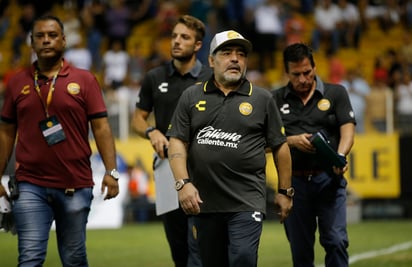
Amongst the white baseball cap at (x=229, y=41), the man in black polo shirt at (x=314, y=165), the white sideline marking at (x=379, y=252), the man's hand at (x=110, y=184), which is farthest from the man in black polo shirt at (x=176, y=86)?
the white sideline marking at (x=379, y=252)

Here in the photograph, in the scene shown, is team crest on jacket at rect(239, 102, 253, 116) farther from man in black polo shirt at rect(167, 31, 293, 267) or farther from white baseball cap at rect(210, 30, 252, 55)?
white baseball cap at rect(210, 30, 252, 55)

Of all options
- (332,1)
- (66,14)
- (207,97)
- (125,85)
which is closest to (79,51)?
(125,85)

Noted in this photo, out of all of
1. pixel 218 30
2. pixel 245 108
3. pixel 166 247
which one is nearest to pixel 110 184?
pixel 245 108

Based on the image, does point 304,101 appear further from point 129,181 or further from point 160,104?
point 129,181

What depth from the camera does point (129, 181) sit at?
70.1 feet

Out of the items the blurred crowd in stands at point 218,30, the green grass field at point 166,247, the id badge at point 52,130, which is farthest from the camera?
the blurred crowd in stands at point 218,30

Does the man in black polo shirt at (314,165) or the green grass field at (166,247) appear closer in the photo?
the man in black polo shirt at (314,165)

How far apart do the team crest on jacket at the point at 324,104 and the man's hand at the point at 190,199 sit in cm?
221

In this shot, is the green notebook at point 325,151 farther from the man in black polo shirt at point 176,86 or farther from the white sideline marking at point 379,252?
the white sideline marking at point 379,252

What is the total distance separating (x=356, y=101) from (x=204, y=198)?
13237 millimetres

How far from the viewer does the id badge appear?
28.5 ft

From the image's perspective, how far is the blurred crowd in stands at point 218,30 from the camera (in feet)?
79.3

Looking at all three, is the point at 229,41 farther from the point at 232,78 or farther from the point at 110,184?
the point at 110,184

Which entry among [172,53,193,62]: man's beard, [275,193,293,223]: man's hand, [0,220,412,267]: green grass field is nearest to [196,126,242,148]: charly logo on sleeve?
[275,193,293,223]: man's hand
